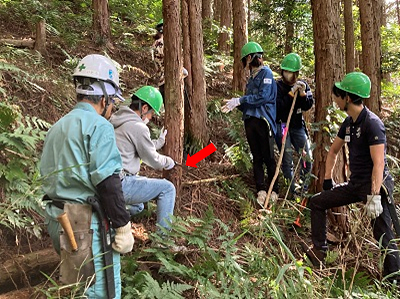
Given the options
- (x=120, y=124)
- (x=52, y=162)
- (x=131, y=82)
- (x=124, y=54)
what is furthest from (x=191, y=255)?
(x=124, y=54)

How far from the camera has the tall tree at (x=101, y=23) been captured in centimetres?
924

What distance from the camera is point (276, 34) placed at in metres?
13.0

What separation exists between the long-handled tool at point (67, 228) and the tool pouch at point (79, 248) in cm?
3

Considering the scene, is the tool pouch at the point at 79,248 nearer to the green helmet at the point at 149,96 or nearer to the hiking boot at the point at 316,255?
the green helmet at the point at 149,96

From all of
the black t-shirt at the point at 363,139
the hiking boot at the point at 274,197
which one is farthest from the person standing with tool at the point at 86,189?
the hiking boot at the point at 274,197

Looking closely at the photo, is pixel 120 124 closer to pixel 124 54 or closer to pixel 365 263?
pixel 365 263

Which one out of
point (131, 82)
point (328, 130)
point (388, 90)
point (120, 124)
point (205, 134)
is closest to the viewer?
point (120, 124)

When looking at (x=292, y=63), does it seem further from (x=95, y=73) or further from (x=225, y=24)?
(x=225, y=24)

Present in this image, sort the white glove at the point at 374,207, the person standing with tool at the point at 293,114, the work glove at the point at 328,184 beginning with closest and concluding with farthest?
the white glove at the point at 374,207 → the work glove at the point at 328,184 → the person standing with tool at the point at 293,114

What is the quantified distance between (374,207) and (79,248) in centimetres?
319

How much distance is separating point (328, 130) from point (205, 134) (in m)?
2.20

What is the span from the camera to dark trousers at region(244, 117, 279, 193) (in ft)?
18.8

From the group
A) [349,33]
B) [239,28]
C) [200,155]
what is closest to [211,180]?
[200,155]

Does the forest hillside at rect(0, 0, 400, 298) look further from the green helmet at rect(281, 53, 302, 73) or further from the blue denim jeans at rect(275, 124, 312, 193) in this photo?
the green helmet at rect(281, 53, 302, 73)
